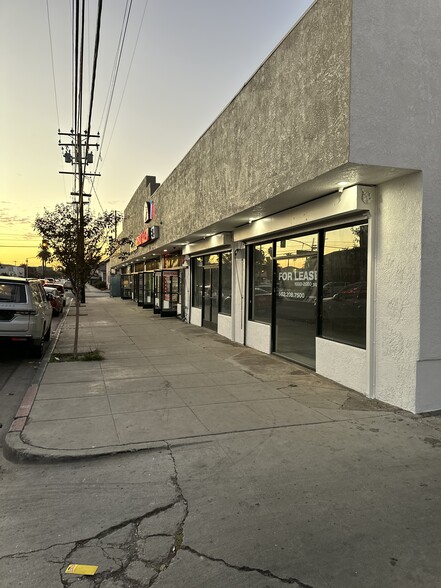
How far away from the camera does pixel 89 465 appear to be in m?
4.50

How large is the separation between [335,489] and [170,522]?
4.80 feet

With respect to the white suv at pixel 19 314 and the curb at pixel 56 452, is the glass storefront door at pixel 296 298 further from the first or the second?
the white suv at pixel 19 314

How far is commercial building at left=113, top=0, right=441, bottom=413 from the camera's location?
18.7ft

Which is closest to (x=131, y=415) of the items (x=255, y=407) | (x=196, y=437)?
(x=196, y=437)

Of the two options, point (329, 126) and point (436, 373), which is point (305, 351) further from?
point (329, 126)

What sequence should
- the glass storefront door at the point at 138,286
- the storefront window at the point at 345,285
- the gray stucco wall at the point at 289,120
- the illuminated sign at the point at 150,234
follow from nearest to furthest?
1. the gray stucco wall at the point at 289,120
2. the storefront window at the point at 345,285
3. the illuminated sign at the point at 150,234
4. the glass storefront door at the point at 138,286

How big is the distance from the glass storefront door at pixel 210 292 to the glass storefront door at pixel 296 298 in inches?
195

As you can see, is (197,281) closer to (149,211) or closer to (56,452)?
(149,211)

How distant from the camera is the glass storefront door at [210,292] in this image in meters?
15.1

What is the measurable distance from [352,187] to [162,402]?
418 centimetres

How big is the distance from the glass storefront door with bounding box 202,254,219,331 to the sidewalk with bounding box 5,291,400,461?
458 cm

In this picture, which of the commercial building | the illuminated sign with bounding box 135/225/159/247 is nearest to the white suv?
the commercial building

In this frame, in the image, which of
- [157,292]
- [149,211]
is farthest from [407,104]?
[157,292]

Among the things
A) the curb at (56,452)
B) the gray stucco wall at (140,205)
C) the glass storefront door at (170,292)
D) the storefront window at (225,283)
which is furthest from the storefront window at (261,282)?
the gray stucco wall at (140,205)
